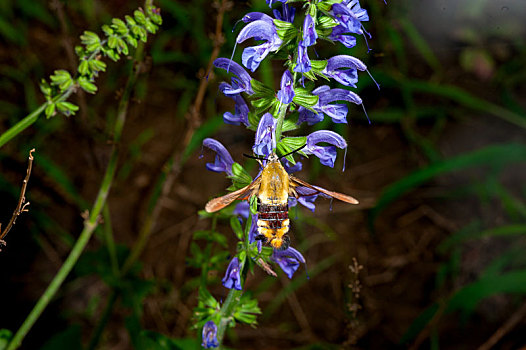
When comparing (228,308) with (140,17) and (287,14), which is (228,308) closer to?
(287,14)

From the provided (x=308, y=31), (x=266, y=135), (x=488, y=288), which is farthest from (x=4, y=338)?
(x=488, y=288)

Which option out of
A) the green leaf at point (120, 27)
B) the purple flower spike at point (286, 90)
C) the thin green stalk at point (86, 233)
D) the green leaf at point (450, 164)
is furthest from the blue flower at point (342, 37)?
the green leaf at point (450, 164)

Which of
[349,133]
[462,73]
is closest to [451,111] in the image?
[462,73]

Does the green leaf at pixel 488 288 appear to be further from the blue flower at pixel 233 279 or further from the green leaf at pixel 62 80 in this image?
the green leaf at pixel 62 80

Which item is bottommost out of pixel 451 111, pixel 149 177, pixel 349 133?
pixel 149 177

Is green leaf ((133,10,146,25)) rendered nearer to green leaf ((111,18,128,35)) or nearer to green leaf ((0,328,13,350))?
green leaf ((111,18,128,35))

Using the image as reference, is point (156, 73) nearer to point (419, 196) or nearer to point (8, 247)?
point (8, 247)

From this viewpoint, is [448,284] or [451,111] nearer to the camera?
[448,284]
